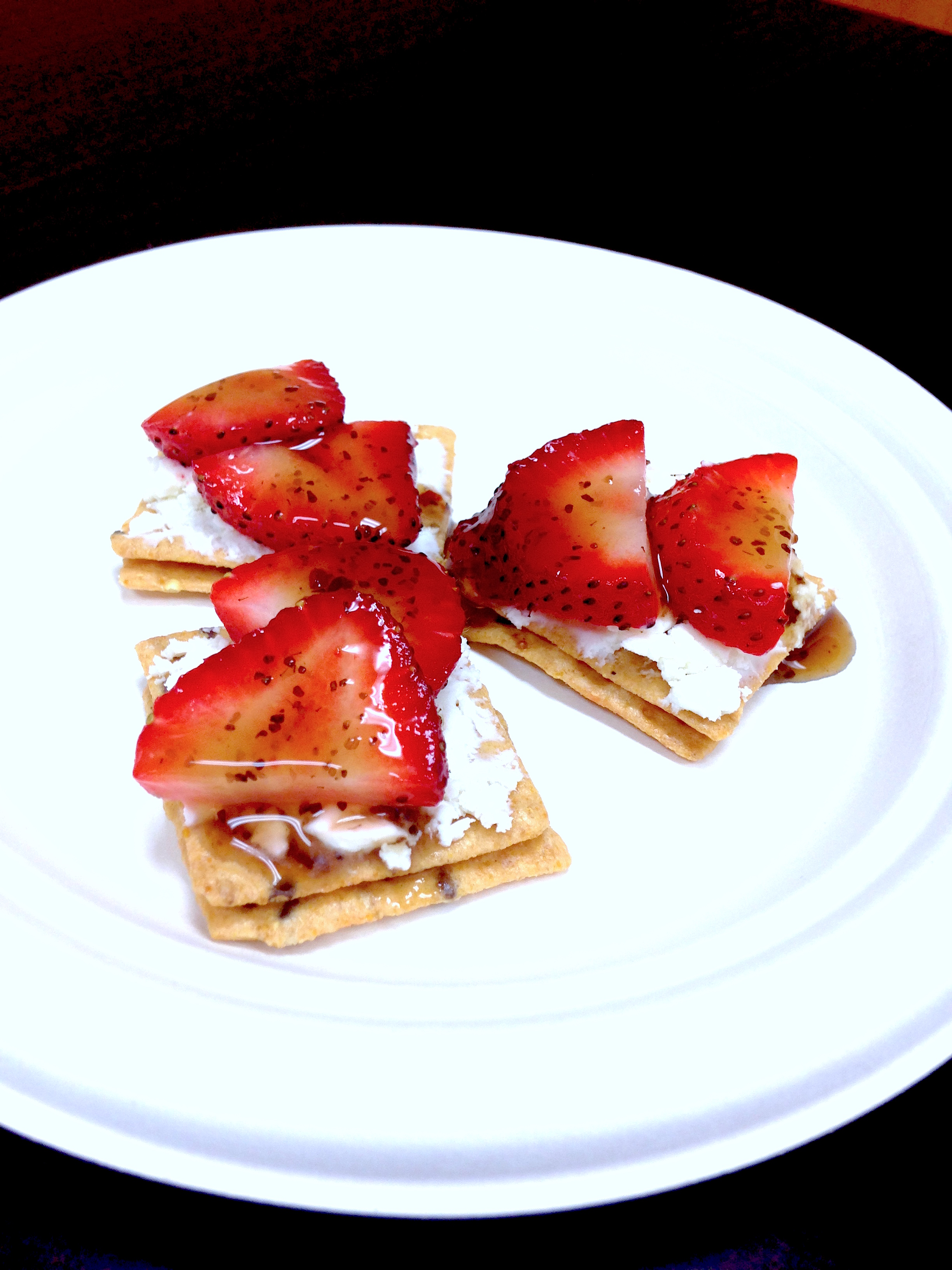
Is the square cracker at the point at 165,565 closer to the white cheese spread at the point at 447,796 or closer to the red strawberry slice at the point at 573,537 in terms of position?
the white cheese spread at the point at 447,796

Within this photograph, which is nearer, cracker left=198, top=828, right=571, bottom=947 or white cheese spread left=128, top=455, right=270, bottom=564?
cracker left=198, top=828, right=571, bottom=947

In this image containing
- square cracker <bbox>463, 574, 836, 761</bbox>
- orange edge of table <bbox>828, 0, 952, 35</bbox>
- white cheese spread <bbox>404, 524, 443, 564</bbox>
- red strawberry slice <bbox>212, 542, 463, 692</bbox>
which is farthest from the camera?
orange edge of table <bbox>828, 0, 952, 35</bbox>

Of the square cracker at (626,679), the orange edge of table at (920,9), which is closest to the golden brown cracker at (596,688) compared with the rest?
the square cracker at (626,679)

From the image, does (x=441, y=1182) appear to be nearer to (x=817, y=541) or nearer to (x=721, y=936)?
(x=721, y=936)

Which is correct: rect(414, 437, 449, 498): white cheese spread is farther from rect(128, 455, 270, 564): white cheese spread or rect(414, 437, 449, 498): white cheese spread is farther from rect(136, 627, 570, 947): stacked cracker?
rect(136, 627, 570, 947): stacked cracker

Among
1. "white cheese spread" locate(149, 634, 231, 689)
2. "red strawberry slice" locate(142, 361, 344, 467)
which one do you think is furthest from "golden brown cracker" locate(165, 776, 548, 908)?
"red strawberry slice" locate(142, 361, 344, 467)

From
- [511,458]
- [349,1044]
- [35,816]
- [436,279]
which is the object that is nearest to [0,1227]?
[349,1044]
